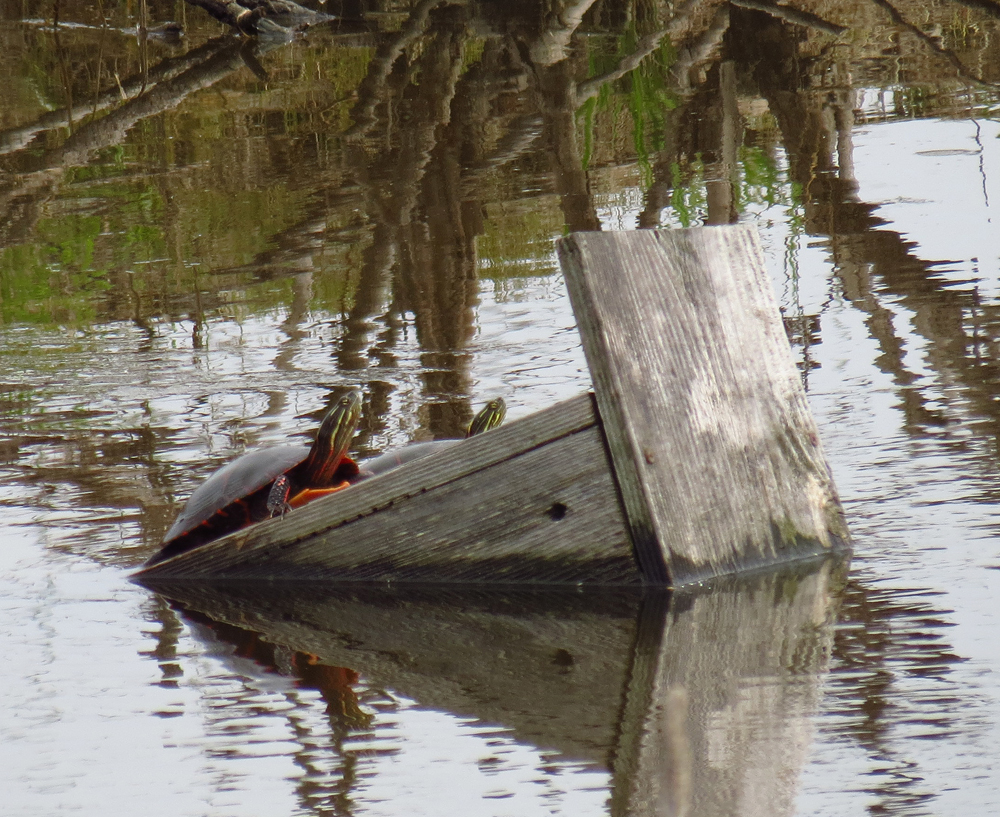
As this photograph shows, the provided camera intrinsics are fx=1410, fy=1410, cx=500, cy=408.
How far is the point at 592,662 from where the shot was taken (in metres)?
2.97

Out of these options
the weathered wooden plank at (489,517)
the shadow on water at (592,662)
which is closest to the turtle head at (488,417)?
the weathered wooden plank at (489,517)

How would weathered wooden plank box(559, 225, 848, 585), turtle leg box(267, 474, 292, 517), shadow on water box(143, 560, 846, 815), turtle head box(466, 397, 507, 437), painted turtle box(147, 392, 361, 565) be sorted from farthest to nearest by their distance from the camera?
1. turtle head box(466, 397, 507, 437)
2. painted turtle box(147, 392, 361, 565)
3. turtle leg box(267, 474, 292, 517)
4. weathered wooden plank box(559, 225, 848, 585)
5. shadow on water box(143, 560, 846, 815)

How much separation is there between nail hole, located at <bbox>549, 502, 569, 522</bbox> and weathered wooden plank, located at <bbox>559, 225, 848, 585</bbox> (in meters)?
0.17

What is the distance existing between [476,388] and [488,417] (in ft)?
3.16

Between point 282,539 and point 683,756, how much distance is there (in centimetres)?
267

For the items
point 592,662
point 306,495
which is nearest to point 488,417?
point 306,495

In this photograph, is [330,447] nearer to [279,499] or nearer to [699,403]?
[279,499]

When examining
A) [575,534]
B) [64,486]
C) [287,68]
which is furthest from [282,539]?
[287,68]

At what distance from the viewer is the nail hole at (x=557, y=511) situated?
3.44 metres

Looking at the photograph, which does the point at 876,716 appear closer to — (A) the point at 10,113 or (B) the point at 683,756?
(B) the point at 683,756

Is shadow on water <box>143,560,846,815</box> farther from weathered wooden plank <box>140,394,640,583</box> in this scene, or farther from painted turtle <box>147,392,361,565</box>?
painted turtle <box>147,392,361,565</box>

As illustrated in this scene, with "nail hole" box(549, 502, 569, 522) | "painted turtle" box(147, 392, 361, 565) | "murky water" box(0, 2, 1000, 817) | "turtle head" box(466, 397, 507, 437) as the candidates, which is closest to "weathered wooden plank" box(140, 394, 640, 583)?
"nail hole" box(549, 502, 569, 522)

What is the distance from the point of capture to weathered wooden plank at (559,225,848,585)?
3.36 meters

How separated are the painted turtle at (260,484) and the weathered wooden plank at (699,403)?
2.77 ft
